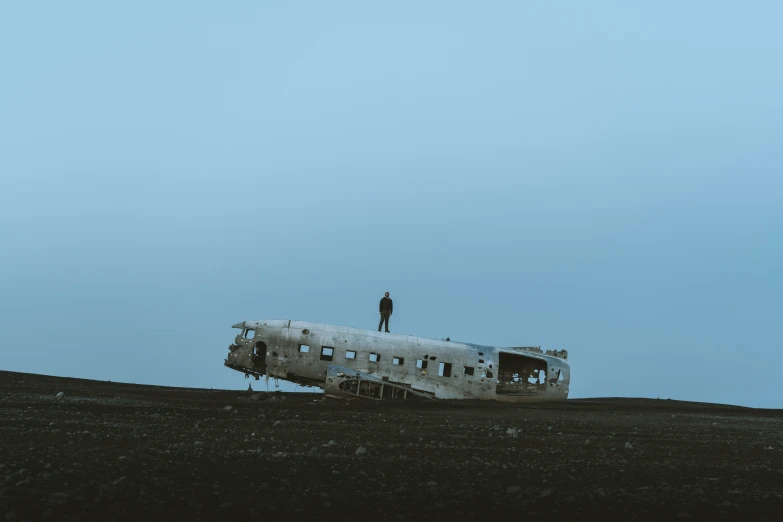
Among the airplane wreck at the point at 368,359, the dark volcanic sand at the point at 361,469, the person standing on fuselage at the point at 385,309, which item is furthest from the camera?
the person standing on fuselage at the point at 385,309

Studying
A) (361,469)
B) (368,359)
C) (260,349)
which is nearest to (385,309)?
(368,359)

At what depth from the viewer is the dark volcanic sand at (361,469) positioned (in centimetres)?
854

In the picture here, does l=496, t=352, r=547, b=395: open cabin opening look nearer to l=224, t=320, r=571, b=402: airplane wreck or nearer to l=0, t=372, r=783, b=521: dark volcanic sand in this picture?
l=224, t=320, r=571, b=402: airplane wreck

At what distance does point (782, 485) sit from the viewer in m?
11.2

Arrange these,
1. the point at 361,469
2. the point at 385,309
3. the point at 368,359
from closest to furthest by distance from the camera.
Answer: the point at 361,469 → the point at 368,359 → the point at 385,309

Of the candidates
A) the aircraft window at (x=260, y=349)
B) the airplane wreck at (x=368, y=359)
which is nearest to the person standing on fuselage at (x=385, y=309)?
the airplane wreck at (x=368, y=359)

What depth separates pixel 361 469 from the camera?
11227 millimetres

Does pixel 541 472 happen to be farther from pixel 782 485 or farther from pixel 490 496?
pixel 782 485

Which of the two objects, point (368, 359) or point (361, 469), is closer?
point (361, 469)

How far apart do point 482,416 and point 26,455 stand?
1655 cm

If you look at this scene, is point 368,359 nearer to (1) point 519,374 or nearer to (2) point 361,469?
(1) point 519,374

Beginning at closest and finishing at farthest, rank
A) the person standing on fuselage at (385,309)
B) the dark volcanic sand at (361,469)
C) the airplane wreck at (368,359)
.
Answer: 1. the dark volcanic sand at (361,469)
2. the airplane wreck at (368,359)
3. the person standing on fuselage at (385,309)

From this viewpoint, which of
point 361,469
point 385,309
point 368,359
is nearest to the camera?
point 361,469

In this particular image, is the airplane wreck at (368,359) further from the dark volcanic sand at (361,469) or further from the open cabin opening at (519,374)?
the dark volcanic sand at (361,469)
